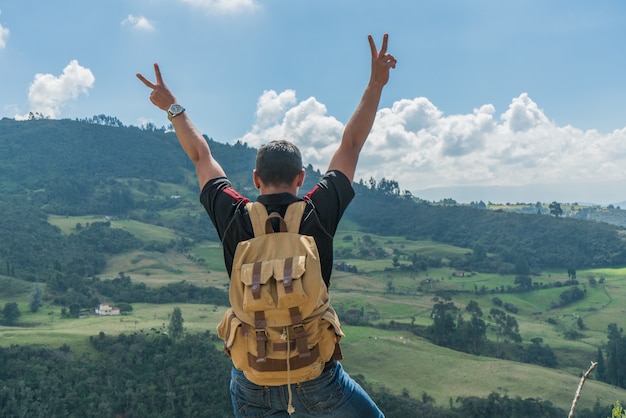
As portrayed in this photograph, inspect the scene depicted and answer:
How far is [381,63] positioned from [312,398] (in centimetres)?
178

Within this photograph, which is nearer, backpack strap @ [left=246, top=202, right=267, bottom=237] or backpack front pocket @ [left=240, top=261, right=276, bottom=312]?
backpack front pocket @ [left=240, top=261, right=276, bottom=312]

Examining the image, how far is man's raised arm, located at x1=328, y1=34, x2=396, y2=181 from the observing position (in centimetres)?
274

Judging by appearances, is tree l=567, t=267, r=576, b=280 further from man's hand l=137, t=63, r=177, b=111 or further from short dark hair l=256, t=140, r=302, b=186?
short dark hair l=256, t=140, r=302, b=186

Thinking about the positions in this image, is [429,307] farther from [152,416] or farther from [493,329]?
[152,416]

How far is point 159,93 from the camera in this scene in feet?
10.5

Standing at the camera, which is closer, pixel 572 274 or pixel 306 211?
pixel 306 211

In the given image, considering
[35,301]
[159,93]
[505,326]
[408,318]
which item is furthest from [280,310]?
[35,301]

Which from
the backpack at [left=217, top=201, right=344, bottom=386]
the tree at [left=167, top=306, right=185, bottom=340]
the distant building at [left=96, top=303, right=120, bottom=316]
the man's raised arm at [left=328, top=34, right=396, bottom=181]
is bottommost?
the distant building at [left=96, top=303, right=120, bottom=316]

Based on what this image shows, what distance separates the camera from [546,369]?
2418 inches

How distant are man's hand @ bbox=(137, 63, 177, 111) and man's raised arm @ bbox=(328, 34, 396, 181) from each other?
1081 millimetres

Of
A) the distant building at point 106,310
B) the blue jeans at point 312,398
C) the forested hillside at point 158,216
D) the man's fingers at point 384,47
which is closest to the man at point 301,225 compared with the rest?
the blue jeans at point 312,398

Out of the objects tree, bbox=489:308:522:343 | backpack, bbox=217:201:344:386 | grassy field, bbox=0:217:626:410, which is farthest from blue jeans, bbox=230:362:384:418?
Result: tree, bbox=489:308:522:343

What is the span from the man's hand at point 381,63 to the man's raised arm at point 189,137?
97cm

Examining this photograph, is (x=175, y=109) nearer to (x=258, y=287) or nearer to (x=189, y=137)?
(x=189, y=137)
